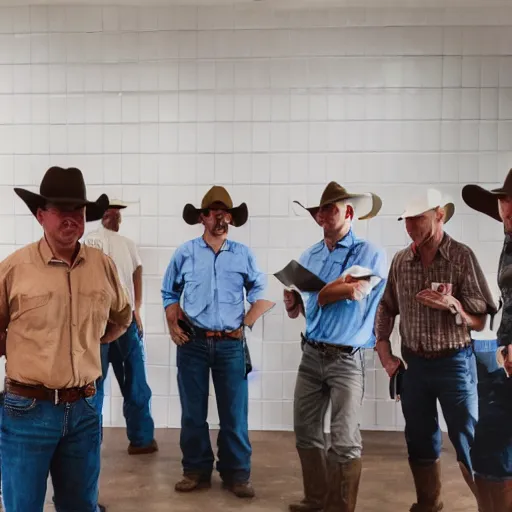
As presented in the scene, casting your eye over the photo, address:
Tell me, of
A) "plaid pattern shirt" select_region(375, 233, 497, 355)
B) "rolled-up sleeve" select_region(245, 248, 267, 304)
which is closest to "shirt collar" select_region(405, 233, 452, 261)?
"plaid pattern shirt" select_region(375, 233, 497, 355)

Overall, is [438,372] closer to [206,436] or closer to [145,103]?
[206,436]

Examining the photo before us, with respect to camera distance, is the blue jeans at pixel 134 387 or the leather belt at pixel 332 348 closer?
the leather belt at pixel 332 348

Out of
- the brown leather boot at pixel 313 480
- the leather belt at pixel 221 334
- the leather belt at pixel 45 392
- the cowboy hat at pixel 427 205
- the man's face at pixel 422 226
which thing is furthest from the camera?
the leather belt at pixel 221 334

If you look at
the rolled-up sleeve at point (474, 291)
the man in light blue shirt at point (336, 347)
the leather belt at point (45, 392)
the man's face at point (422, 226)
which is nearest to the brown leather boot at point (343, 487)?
the man in light blue shirt at point (336, 347)

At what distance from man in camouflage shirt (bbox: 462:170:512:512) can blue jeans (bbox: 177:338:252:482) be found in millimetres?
1072

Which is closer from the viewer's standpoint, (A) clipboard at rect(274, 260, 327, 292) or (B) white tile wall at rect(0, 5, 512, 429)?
(A) clipboard at rect(274, 260, 327, 292)

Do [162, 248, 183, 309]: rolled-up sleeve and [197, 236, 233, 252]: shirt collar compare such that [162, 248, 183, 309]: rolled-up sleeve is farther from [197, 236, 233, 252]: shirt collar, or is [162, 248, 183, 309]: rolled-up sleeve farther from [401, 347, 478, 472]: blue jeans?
[401, 347, 478, 472]: blue jeans

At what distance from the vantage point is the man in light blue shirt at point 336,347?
2.67 m

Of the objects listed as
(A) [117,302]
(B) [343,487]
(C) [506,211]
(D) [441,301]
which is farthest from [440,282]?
(A) [117,302]

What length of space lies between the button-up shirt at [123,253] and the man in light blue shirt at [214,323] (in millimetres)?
161

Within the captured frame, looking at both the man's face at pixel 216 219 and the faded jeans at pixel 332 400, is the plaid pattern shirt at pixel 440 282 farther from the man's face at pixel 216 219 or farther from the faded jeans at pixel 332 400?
the man's face at pixel 216 219

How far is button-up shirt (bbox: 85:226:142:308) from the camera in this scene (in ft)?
9.47

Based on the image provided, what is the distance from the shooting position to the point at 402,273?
255 cm

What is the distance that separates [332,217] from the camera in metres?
2.81
